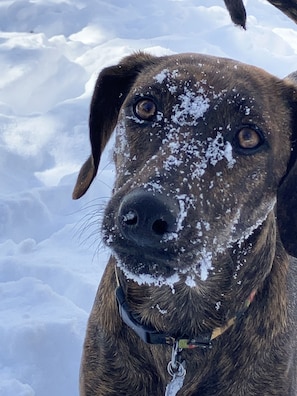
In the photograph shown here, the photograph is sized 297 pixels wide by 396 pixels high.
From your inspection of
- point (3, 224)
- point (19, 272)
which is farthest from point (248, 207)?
point (3, 224)

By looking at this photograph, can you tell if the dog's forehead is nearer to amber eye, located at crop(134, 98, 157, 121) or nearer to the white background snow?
amber eye, located at crop(134, 98, 157, 121)

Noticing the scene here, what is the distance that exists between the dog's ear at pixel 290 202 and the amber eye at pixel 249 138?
0.22 metres

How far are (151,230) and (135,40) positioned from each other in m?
5.56

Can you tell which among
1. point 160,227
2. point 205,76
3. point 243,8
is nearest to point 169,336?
point 160,227

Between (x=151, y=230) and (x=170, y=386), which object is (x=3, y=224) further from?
(x=151, y=230)

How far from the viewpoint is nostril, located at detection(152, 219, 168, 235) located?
2.04 meters

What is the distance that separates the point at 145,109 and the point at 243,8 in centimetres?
123

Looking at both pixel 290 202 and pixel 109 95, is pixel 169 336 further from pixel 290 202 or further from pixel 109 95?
pixel 109 95

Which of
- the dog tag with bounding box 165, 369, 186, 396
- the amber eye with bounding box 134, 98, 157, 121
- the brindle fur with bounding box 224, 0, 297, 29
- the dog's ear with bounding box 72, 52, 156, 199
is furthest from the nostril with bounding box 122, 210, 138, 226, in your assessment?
the brindle fur with bounding box 224, 0, 297, 29

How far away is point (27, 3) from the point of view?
7.52 meters

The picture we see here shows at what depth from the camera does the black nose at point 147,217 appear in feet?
→ 6.64

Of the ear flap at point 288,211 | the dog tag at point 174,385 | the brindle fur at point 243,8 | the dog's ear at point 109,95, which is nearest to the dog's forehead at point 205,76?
the dog's ear at point 109,95

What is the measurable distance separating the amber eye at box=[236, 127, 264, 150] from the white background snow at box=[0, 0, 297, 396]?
648mm

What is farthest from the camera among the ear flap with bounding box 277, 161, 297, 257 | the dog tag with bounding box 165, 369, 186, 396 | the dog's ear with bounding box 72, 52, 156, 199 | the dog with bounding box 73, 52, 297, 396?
the dog's ear with bounding box 72, 52, 156, 199
